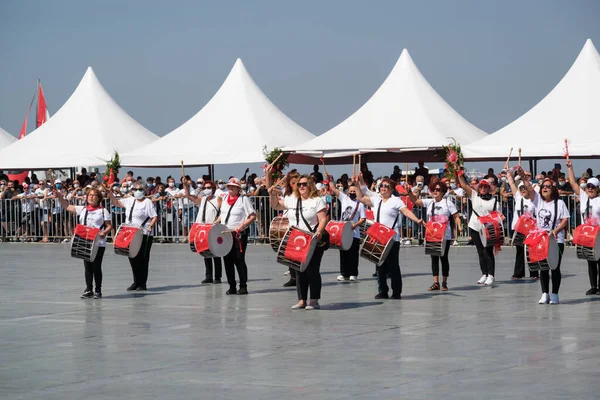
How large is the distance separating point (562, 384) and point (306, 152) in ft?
70.8

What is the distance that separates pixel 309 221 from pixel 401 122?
16.4 meters

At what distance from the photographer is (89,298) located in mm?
15625

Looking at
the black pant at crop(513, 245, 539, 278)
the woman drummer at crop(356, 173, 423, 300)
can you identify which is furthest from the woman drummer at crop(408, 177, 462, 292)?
the black pant at crop(513, 245, 539, 278)

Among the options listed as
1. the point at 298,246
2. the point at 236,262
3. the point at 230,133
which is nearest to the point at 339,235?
the point at 236,262

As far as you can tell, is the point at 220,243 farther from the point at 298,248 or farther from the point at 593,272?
the point at 593,272

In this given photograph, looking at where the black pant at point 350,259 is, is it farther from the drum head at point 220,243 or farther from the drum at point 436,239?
the drum head at point 220,243

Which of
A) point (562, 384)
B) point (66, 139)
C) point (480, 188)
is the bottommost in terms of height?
point (562, 384)

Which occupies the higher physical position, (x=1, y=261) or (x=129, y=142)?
(x=129, y=142)

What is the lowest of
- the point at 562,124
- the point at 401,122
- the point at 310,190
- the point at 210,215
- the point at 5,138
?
the point at 210,215

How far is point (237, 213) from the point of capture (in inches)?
638

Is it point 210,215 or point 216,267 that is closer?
point 210,215

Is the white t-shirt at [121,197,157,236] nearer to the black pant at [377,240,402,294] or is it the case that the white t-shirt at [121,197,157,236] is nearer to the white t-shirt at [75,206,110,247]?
the white t-shirt at [75,206,110,247]

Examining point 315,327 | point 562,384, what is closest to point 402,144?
point 315,327

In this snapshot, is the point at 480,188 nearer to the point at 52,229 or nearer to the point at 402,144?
the point at 402,144
